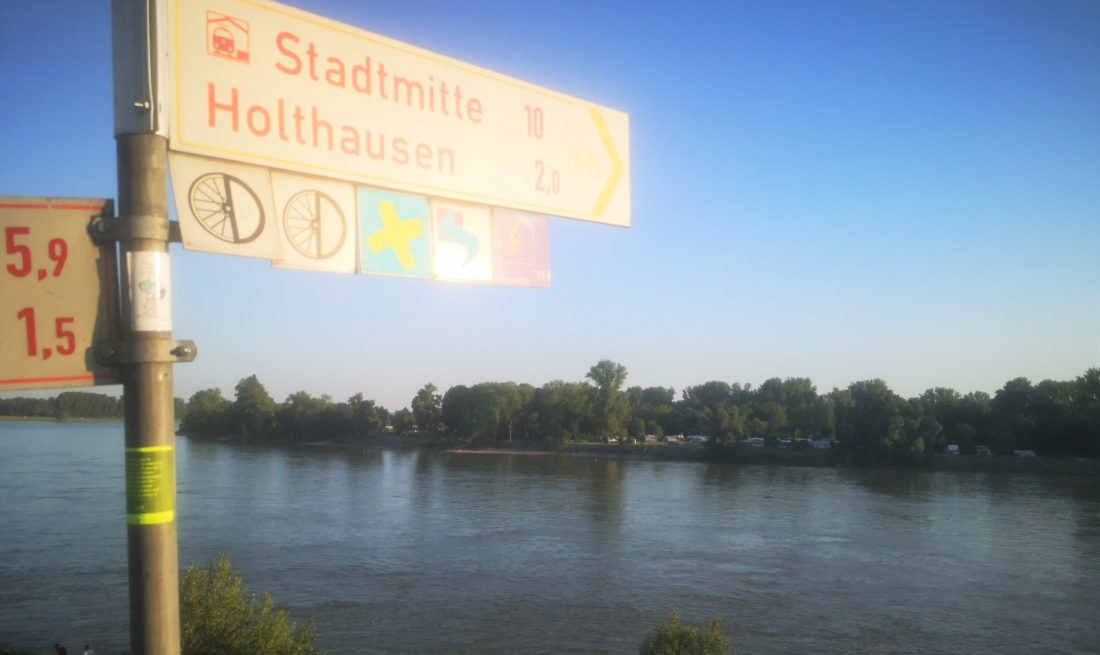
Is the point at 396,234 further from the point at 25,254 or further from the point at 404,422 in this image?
the point at 404,422

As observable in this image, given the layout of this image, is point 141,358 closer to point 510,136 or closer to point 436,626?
point 510,136

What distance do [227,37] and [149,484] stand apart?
1.07m

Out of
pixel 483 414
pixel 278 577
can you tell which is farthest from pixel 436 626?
pixel 483 414

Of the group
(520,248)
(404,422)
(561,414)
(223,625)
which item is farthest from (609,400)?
(520,248)

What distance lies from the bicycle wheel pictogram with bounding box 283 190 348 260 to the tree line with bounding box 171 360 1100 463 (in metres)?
50.1

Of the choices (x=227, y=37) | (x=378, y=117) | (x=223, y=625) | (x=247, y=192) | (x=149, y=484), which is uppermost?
(x=227, y=37)

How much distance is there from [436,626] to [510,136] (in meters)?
16.2

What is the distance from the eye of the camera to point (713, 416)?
54.3 metres

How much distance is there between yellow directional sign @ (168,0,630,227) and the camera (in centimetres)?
185

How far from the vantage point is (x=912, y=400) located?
48.7 metres

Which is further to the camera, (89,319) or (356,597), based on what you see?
(356,597)

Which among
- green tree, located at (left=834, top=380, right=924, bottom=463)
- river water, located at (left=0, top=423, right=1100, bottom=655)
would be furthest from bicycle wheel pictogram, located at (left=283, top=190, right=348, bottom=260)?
green tree, located at (left=834, top=380, right=924, bottom=463)

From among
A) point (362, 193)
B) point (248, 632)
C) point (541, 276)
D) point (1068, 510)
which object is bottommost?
point (1068, 510)

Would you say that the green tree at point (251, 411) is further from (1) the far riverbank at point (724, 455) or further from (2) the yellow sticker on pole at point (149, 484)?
(2) the yellow sticker on pole at point (149, 484)
